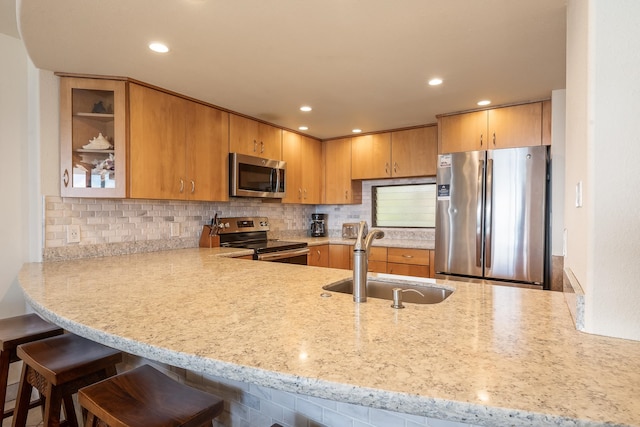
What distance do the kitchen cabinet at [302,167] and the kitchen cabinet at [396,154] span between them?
50cm

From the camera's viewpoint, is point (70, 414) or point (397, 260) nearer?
point (70, 414)

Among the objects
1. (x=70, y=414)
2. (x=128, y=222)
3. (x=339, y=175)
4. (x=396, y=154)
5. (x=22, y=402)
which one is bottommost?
(x=70, y=414)

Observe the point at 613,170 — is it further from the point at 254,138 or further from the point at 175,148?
the point at 254,138

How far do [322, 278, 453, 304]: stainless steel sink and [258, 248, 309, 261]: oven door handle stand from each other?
1.48 m

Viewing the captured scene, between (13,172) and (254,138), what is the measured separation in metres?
1.91

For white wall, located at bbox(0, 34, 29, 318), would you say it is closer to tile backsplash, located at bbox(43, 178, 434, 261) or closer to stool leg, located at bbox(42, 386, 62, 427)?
tile backsplash, located at bbox(43, 178, 434, 261)

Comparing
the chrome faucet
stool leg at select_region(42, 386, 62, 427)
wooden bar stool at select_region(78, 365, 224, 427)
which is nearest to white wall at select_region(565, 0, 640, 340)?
the chrome faucet

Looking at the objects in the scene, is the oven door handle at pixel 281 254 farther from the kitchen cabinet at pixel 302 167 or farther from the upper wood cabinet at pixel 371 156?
the upper wood cabinet at pixel 371 156

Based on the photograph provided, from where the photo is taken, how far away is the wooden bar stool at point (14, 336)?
157cm

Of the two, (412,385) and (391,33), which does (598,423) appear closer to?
(412,385)

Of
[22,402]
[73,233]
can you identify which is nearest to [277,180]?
[73,233]

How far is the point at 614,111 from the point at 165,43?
2030mm

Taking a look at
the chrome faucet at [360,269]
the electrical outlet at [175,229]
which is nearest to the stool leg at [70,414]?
the chrome faucet at [360,269]

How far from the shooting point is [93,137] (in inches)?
94.0
